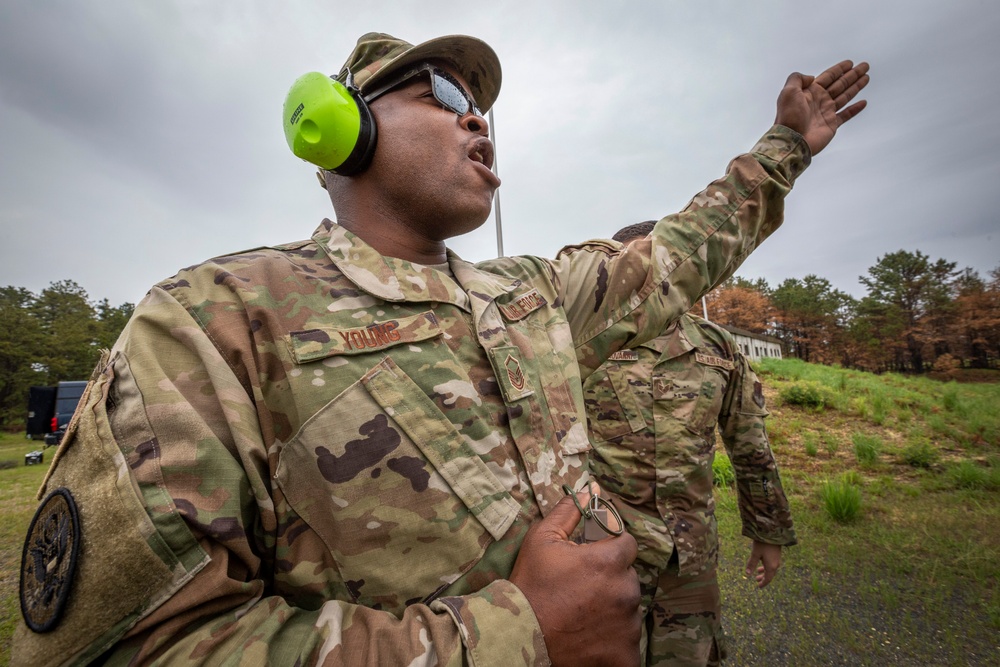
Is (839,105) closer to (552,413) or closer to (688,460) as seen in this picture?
(552,413)

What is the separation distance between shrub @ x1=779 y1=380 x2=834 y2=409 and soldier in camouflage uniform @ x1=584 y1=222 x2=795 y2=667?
10401 millimetres

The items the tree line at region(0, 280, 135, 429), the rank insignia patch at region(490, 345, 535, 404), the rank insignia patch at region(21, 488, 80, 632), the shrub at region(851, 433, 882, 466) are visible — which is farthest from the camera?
the tree line at region(0, 280, 135, 429)

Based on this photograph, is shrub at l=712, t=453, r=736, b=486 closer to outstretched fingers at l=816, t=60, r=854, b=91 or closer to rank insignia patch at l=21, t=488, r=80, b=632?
outstretched fingers at l=816, t=60, r=854, b=91

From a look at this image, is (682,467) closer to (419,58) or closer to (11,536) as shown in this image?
(419,58)

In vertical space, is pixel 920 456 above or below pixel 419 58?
below

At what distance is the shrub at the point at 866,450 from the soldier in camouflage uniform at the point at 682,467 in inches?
263

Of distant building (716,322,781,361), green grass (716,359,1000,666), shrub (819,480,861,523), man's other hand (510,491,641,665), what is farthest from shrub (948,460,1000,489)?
distant building (716,322,781,361)

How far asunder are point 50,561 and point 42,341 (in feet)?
148

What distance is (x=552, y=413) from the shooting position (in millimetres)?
1420

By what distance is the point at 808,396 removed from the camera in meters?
12.0

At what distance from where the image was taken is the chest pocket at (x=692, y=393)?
310 centimetres

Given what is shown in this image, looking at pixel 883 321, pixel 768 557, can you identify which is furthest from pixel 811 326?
pixel 768 557

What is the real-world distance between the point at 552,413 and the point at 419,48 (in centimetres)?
135

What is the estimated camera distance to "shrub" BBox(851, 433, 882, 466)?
8.20m
